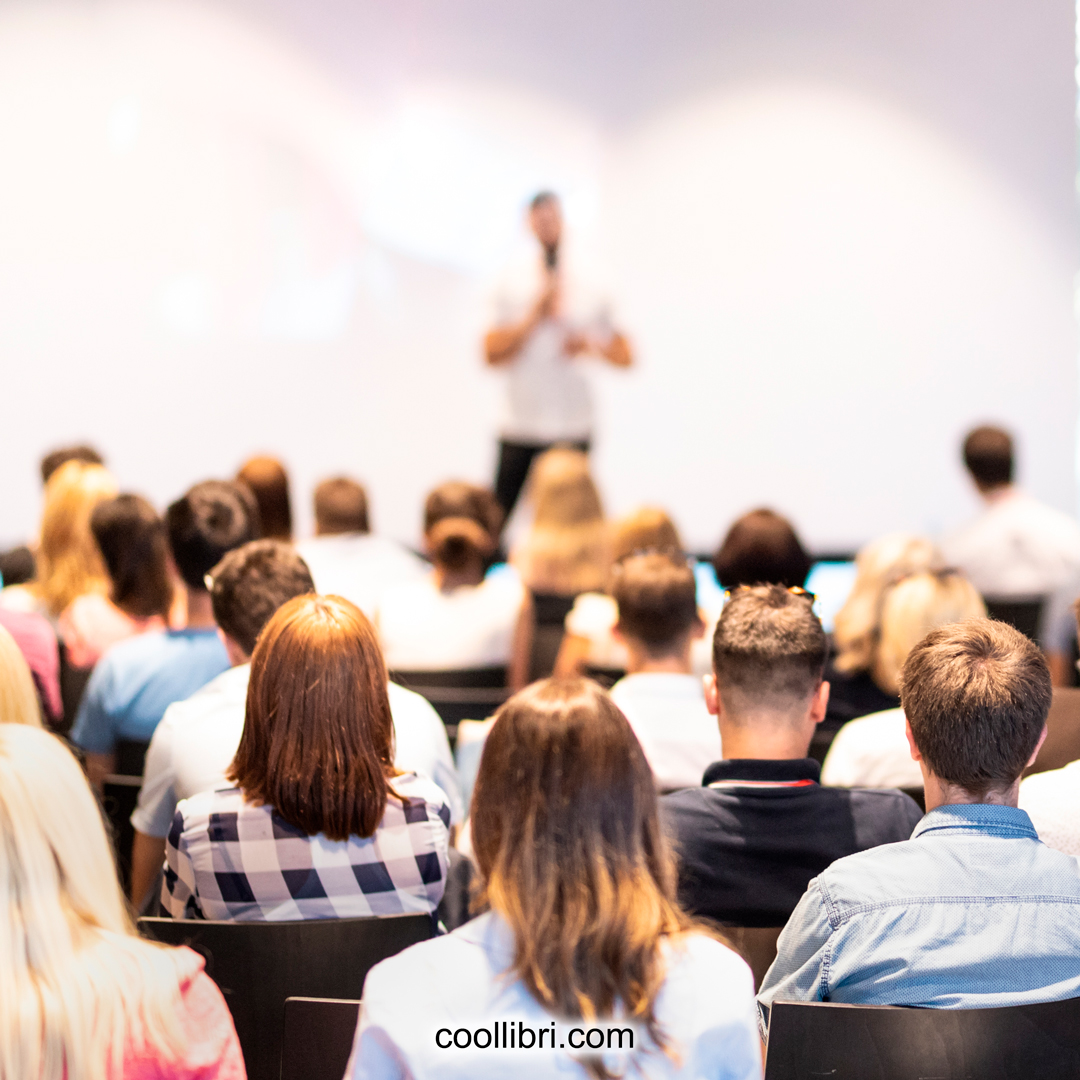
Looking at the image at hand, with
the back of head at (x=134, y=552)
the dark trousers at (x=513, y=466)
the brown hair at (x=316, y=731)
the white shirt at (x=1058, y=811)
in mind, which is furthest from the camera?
the dark trousers at (x=513, y=466)

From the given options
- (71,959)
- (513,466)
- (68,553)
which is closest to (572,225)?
(513,466)

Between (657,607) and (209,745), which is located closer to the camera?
(209,745)

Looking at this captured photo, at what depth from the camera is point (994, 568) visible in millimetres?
4281

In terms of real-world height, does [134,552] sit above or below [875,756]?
above

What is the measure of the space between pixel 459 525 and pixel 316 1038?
81.9 inches

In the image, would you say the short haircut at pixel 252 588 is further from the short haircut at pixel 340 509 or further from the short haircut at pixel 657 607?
the short haircut at pixel 340 509

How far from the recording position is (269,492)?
12.3ft

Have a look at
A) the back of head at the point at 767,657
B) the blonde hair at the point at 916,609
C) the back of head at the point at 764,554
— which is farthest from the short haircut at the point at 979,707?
the back of head at the point at 764,554

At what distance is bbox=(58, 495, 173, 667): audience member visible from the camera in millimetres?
2961

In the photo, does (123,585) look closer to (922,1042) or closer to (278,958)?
(278,958)

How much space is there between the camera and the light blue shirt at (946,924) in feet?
4.37

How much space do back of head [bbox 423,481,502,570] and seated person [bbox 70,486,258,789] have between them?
694mm

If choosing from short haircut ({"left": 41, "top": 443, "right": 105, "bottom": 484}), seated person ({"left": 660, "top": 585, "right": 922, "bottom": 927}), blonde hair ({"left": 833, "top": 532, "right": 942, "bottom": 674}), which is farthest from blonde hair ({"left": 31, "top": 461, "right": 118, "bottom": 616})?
seated person ({"left": 660, "top": 585, "right": 922, "bottom": 927})

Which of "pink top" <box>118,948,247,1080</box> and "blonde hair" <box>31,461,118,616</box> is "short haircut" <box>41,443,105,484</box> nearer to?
"blonde hair" <box>31,461,118,616</box>
